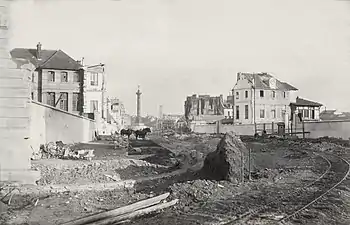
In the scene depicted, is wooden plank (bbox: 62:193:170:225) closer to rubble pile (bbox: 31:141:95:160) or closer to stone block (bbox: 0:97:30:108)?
stone block (bbox: 0:97:30:108)

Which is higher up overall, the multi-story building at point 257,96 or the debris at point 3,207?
the multi-story building at point 257,96

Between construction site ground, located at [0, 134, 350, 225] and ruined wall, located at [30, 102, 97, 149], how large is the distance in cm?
85

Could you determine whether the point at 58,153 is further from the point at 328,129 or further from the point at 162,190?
the point at 328,129

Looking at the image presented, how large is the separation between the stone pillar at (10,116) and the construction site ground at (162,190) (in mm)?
206

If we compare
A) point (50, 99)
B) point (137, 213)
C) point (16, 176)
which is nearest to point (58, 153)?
point (50, 99)

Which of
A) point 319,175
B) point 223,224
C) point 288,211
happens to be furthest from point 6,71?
point 319,175

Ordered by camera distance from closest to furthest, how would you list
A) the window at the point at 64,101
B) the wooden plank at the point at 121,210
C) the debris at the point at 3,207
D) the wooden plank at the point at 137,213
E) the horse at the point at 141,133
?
the debris at the point at 3,207, the wooden plank at the point at 121,210, the wooden plank at the point at 137,213, the window at the point at 64,101, the horse at the point at 141,133

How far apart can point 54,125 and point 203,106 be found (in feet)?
12.1

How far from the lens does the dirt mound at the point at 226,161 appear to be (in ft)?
19.6

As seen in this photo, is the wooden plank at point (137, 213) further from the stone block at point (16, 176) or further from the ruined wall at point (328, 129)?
the ruined wall at point (328, 129)

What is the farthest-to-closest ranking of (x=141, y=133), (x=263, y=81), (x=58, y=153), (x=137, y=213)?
1. (x=141, y=133)
2. (x=58, y=153)
3. (x=263, y=81)
4. (x=137, y=213)

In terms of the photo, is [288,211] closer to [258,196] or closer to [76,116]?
[258,196]

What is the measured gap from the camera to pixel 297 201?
4680mm

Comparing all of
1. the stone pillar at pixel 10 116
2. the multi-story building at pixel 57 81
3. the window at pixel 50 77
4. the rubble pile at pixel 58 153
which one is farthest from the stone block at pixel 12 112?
the rubble pile at pixel 58 153
